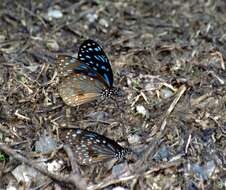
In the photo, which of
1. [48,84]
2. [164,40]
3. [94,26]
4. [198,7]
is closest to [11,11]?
[94,26]

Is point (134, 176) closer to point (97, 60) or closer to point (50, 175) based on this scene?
point (50, 175)

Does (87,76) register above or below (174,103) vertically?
above

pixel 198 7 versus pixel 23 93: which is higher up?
pixel 198 7

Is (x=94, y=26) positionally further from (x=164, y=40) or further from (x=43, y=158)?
(x=43, y=158)

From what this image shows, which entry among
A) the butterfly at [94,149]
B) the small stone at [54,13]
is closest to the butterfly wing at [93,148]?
the butterfly at [94,149]

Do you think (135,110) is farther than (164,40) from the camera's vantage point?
No

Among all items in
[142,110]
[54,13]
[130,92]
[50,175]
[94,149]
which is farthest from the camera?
[54,13]

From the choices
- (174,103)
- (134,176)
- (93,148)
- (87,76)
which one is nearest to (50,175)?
(93,148)

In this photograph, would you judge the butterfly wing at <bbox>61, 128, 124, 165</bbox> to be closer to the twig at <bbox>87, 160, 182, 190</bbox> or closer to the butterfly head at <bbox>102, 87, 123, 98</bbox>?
the twig at <bbox>87, 160, 182, 190</bbox>
